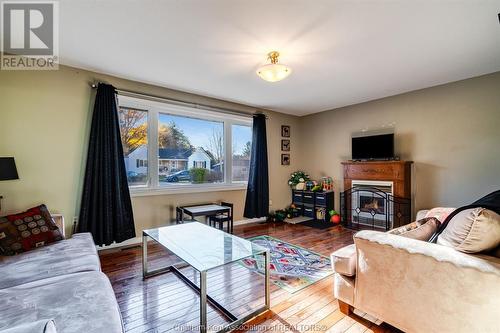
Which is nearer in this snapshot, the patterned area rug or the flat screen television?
the patterned area rug

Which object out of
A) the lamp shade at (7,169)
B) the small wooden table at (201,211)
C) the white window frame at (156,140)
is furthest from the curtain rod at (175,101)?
the small wooden table at (201,211)

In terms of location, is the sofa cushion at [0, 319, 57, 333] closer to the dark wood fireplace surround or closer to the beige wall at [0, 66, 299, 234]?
the beige wall at [0, 66, 299, 234]

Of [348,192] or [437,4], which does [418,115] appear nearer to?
[348,192]

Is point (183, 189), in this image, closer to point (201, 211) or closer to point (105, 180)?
point (201, 211)

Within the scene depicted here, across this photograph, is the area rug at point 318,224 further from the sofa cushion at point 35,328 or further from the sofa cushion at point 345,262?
the sofa cushion at point 35,328

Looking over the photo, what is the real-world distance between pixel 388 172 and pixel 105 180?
4291 mm

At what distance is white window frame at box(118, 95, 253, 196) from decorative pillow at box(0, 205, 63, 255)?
3.77 ft

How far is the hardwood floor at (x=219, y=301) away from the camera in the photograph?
5.60ft

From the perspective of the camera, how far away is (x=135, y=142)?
3.44 meters

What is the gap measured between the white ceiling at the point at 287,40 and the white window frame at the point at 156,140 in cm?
36

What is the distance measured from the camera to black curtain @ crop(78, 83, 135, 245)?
289 cm

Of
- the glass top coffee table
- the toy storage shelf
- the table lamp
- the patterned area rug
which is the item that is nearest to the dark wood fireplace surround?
the toy storage shelf

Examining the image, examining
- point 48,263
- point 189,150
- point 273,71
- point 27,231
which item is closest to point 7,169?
point 27,231

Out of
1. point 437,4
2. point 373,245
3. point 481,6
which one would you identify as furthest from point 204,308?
point 481,6
